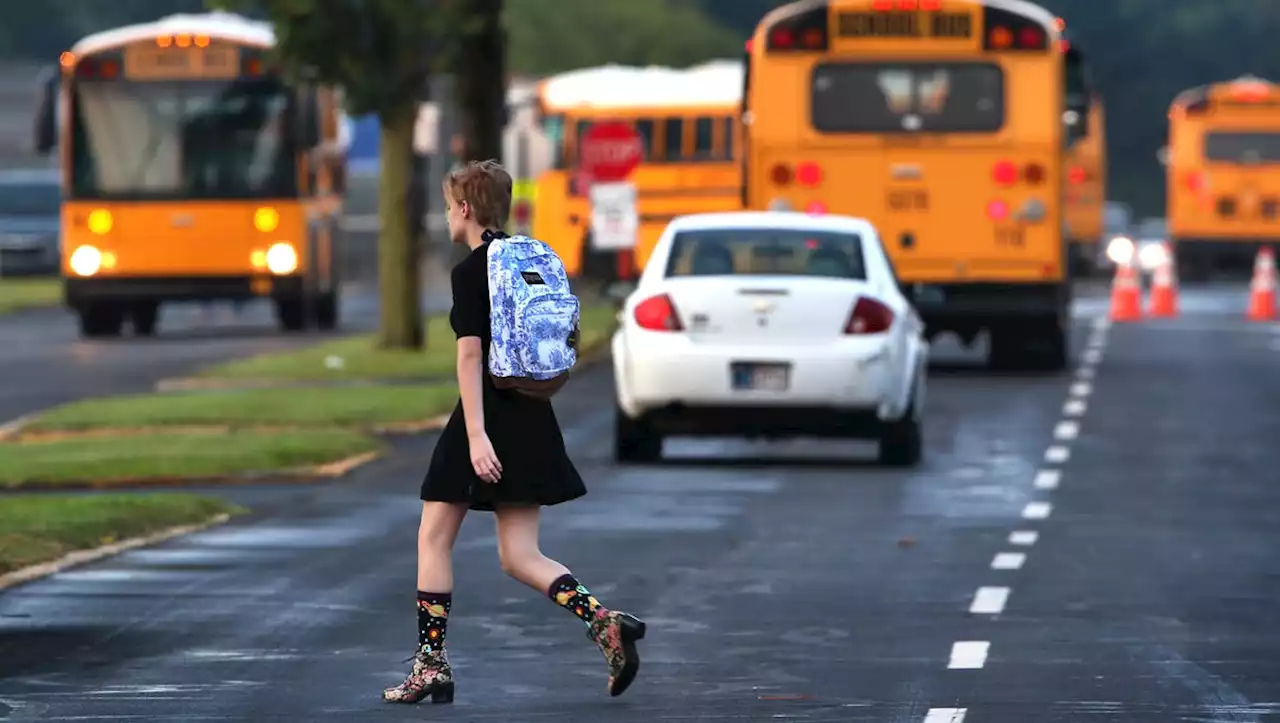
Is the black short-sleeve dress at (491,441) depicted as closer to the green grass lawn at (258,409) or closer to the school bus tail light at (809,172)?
the green grass lawn at (258,409)

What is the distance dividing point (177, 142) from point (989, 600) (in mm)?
25571

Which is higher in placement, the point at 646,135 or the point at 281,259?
the point at 646,135

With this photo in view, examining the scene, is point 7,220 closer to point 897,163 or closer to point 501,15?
point 501,15

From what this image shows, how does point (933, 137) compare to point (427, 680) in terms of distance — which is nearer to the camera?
point (427, 680)

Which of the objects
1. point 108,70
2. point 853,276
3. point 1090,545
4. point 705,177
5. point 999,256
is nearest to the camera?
point 1090,545

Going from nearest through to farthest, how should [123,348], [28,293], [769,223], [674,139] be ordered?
[769,223] < [123,348] < [674,139] < [28,293]

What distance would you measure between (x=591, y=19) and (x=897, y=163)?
5934 centimetres

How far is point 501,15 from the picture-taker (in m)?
33.1

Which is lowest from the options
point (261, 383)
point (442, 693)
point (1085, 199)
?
point (1085, 199)

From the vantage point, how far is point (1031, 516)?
17.4m

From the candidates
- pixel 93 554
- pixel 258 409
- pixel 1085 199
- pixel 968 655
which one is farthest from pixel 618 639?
pixel 1085 199

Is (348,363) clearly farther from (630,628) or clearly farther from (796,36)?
(630,628)

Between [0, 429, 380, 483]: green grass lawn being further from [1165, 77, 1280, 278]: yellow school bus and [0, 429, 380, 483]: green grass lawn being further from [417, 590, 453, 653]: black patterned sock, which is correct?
[1165, 77, 1280, 278]: yellow school bus

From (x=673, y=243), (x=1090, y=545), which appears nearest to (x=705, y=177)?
(x=673, y=243)
